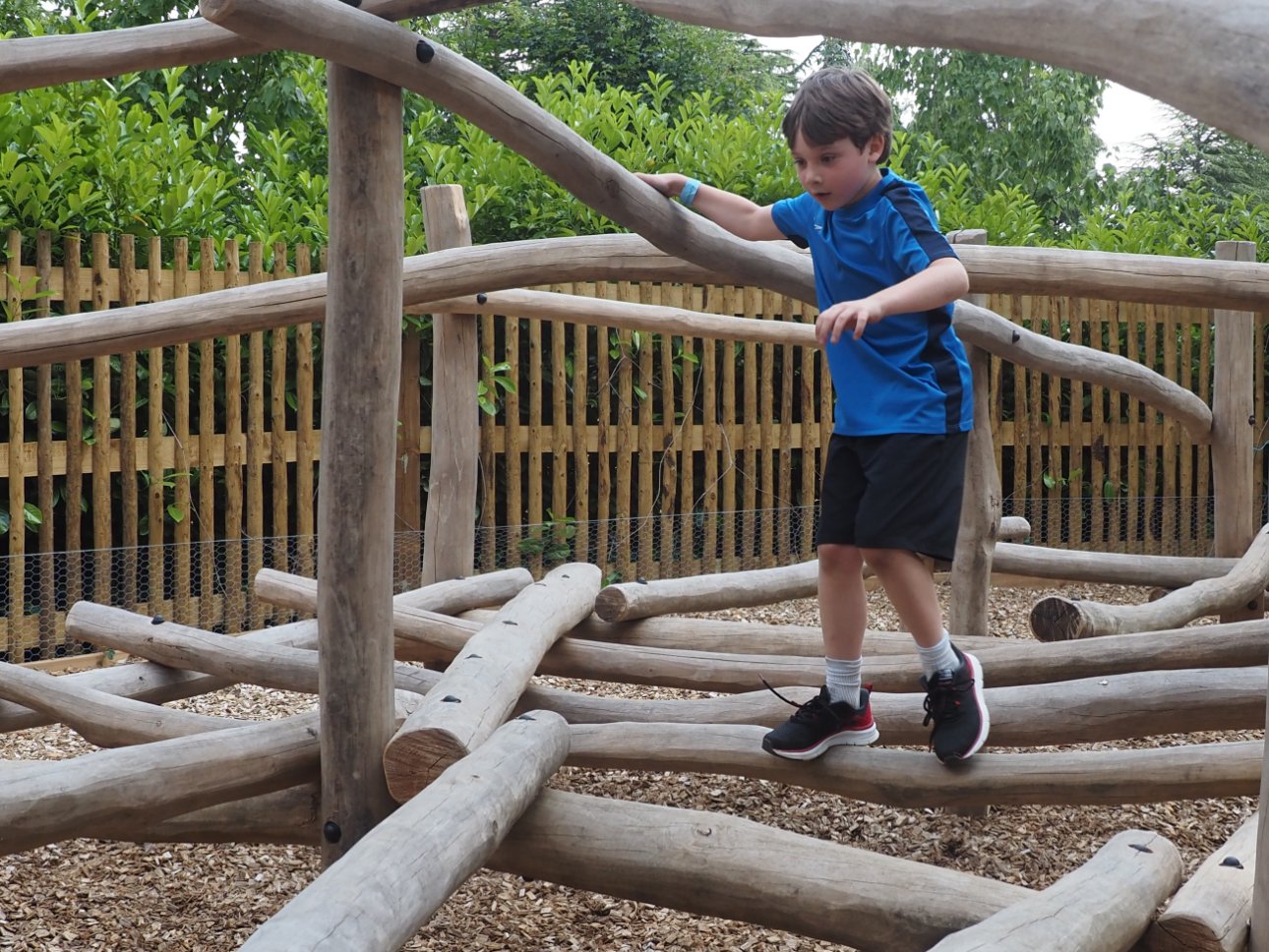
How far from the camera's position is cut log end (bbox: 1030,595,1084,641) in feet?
12.4

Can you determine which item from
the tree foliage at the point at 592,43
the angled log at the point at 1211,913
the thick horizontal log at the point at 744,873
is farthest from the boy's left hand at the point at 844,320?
the tree foliage at the point at 592,43

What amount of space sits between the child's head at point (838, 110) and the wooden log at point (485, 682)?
1248mm

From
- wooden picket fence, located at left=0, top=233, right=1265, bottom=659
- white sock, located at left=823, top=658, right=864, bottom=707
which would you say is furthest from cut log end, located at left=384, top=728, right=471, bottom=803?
wooden picket fence, located at left=0, top=233, right=1265, bottom=659

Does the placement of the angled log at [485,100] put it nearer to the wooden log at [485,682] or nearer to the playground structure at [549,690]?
the playground structure at [549,690]

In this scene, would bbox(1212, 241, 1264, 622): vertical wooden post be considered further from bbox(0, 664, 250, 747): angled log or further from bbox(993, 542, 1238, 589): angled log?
bbox(0, 664, 250, 747): angled log

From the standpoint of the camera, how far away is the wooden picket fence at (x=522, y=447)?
16.9ft

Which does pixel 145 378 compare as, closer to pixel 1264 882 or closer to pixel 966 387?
pixel 966 387

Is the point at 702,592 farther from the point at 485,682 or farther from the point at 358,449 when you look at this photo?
the point at 358,449

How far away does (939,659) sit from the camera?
2.39 metres

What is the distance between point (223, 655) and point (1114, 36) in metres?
2.68

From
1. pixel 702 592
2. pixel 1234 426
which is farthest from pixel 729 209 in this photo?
pixel 1234 426

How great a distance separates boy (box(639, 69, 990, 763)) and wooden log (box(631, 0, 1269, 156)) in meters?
0.80

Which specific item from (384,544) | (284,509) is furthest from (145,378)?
(384,544)

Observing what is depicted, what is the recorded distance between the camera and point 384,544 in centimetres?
239
